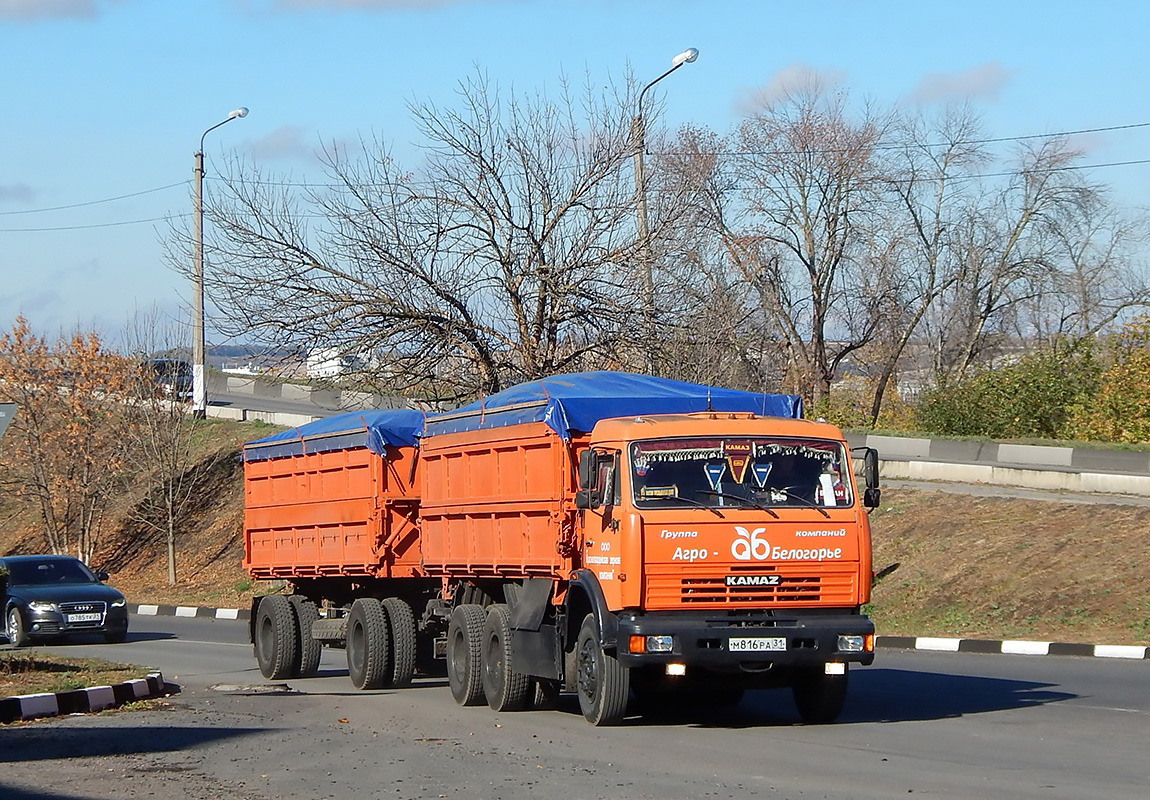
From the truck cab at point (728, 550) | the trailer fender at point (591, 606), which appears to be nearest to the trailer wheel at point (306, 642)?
A: the trailer fender at point (591, 606)

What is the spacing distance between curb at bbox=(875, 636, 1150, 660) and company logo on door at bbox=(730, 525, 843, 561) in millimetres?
8754

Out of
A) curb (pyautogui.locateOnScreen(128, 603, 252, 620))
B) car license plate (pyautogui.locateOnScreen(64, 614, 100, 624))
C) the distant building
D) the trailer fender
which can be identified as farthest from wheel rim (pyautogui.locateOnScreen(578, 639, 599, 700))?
curb (pyautogui.locateOnScreen(128, 603, 252, 620))

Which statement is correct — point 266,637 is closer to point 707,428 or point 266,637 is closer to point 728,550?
point 707,428

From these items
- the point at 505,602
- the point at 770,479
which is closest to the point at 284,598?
the point at 505,602

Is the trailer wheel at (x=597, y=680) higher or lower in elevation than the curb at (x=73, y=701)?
higher

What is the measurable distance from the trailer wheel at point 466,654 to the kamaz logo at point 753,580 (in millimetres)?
3357

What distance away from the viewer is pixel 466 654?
564 inches

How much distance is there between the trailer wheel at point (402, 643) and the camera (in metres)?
16.1

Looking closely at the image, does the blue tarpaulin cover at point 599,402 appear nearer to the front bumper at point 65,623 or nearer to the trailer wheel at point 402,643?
the trailer wheel at point 402,643

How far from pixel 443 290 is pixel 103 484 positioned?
19507 millimetres

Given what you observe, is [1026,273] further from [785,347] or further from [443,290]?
[443,290]

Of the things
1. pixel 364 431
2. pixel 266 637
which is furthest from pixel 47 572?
pixel 364 431

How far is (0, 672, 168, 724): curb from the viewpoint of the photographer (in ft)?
42.9

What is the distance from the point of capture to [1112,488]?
92.6ft
